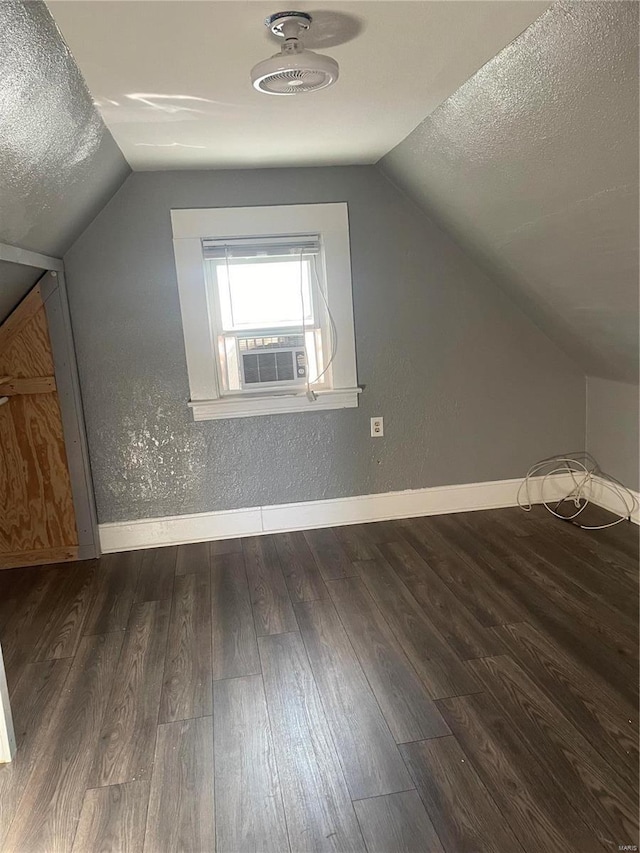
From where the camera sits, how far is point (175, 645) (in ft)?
7.86

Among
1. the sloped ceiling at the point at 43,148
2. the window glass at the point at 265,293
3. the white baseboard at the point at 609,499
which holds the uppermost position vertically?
the sloped ceiling at the point at 43,148

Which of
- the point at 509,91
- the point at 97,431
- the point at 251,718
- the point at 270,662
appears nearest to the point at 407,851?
the point at 251,718

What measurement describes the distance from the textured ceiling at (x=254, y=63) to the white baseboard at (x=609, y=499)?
2222 mm

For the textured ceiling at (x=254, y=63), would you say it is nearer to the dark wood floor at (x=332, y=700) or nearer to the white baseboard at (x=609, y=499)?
the dark wood floor at (x=332, y=700)

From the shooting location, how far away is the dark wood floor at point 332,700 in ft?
5.10

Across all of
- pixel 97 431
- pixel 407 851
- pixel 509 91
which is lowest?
pixel 407 851

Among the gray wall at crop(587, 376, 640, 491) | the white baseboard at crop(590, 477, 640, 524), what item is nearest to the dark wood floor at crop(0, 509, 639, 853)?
the white baseboard at crop(590, 477, 640, 524)

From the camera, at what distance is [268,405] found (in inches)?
131

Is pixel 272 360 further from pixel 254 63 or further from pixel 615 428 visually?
pixel 615 428

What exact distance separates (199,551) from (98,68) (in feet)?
7.55

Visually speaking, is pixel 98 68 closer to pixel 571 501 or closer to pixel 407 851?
pixel 407 851

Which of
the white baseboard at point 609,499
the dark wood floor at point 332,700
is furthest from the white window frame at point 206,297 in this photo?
the white baseboard at point 609,499

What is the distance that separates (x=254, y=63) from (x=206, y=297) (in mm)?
1542

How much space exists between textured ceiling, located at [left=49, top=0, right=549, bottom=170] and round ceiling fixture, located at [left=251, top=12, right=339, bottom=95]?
40mm
